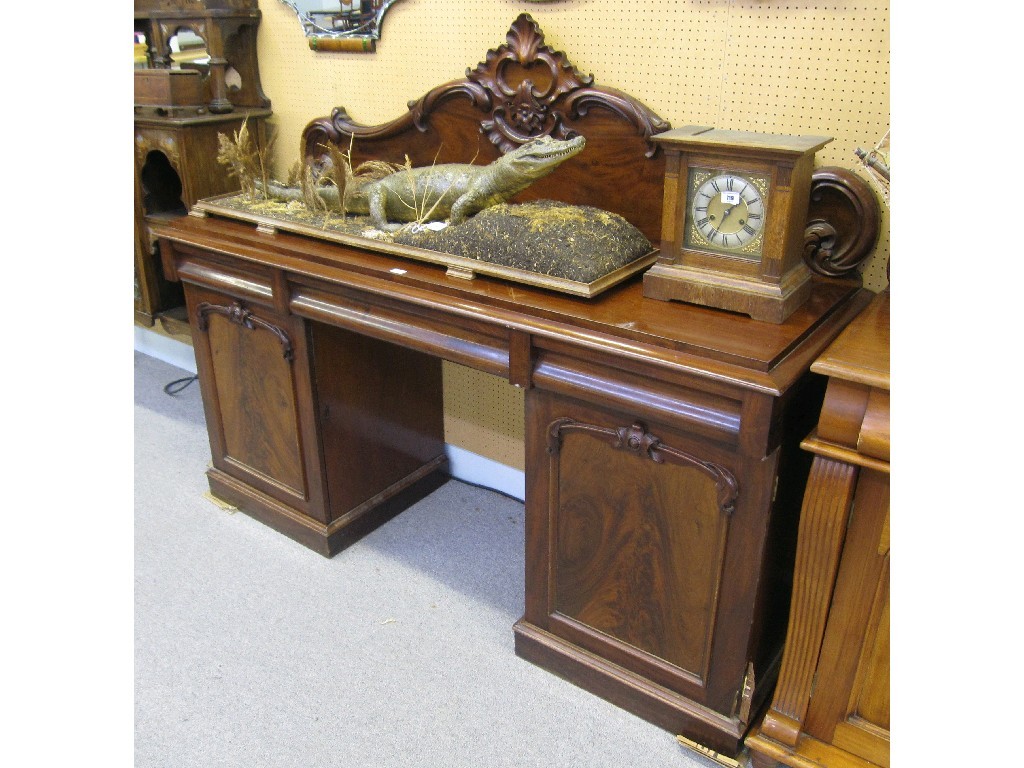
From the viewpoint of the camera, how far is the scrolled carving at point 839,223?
5.51 ft

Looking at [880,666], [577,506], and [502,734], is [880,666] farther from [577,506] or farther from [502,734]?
[502,734]

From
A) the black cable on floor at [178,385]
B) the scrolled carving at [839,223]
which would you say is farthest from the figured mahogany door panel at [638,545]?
the black cable on floor at [178,385]

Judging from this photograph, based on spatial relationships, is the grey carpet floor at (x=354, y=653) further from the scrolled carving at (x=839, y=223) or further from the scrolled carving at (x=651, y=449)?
the scrolled carving at (x=839, y=223)

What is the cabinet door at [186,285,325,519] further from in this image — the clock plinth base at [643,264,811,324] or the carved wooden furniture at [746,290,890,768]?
the carved wooden furniture at [746,290,890,768]

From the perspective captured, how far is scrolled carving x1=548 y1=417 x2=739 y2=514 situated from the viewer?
4.88 feet

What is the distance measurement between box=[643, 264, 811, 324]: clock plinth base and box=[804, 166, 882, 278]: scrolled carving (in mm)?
136

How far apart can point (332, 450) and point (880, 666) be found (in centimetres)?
154

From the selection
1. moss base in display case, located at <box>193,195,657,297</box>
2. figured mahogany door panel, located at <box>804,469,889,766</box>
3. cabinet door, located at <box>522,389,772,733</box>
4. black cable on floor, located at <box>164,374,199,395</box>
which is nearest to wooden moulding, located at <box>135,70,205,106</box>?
moss base in display case, located at <box>193,195,657,297</box>

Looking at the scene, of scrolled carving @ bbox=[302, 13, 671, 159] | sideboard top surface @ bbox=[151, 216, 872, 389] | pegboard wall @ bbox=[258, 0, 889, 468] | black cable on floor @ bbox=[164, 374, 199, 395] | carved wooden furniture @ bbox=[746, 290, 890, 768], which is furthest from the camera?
black cable on floor @ bbox=[164, 374, 199, 395]

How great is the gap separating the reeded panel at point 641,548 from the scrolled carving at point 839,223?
2.06 ft

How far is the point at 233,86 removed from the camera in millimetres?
2725

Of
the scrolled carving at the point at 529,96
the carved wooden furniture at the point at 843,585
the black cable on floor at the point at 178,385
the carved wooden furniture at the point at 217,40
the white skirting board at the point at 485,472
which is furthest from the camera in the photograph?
the black cable on floor at the point at 178,385

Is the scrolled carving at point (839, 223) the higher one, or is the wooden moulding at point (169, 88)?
the wooden moulding at point (169, 88)

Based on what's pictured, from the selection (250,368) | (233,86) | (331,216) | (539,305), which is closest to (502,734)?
(539,305)
